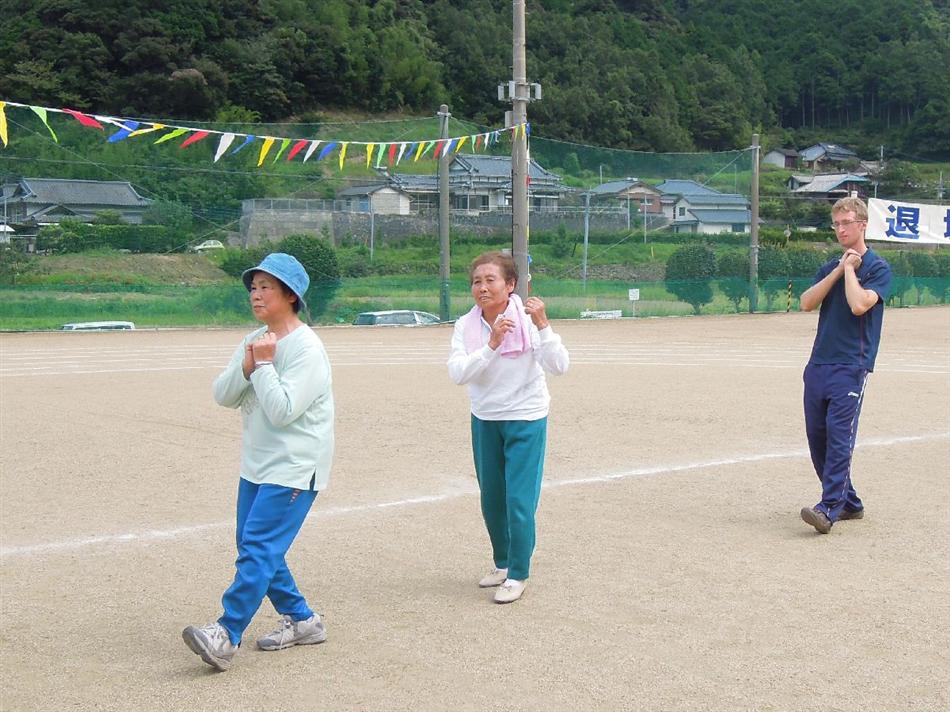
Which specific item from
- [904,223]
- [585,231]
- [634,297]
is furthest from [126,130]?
[904,223]

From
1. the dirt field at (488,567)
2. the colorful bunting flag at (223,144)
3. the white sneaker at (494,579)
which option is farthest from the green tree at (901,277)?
the white sneaker at (494,579)

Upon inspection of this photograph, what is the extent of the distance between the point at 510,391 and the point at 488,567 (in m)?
1.12

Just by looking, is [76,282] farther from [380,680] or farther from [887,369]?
[380,680]

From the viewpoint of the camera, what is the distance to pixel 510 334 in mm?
5129

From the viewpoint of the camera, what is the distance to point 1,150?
79.5 feet

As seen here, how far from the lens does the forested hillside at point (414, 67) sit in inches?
2095

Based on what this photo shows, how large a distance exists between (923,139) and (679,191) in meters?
80.6

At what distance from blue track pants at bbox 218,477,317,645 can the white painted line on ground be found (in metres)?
2.28

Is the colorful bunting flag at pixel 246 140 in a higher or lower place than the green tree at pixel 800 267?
higher

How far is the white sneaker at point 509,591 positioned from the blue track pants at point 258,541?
1130 millimetres

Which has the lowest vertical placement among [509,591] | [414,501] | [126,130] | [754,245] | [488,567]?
[754,245]

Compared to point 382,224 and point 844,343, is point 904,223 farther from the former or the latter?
point 844,343

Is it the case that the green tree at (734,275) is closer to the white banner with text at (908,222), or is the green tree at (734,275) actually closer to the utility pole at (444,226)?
the white banner with text at (908,222)

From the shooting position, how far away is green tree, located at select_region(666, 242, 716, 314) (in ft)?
106
